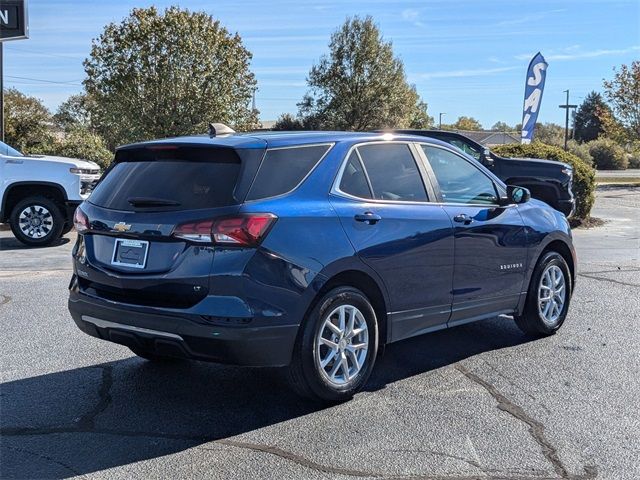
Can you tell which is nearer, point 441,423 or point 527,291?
point 441,423

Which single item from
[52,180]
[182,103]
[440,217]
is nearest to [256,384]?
[440,217]

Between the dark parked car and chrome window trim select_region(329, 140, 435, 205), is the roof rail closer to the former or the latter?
chrome window trim select_region(329, 140, 435, 205)

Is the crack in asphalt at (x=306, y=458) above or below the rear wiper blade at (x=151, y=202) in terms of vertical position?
below

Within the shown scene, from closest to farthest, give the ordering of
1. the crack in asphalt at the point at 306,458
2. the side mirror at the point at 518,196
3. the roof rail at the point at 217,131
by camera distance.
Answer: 1. the crack in asphalt at the point at 306,458
2. the roof rail at the point at 217,131
3. the side mirror at the point at 518,196

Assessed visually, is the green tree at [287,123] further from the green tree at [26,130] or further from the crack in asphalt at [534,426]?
the crack in asphalt at [534,426]

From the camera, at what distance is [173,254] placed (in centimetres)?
414

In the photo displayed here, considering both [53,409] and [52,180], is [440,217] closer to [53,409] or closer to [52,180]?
[53,409]

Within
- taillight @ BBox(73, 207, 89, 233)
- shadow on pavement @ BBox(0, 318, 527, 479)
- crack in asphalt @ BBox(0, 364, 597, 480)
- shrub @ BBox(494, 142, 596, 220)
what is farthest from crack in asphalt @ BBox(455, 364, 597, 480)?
shrub @ BBox(494, 142, 596, 220)

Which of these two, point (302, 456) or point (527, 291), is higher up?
point (527, 291)

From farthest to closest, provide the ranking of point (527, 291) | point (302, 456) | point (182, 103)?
1. point (182, 103)
2. point (527, 291)
3. point (302, 456)

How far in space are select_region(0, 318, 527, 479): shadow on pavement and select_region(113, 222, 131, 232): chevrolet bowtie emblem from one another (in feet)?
3.80

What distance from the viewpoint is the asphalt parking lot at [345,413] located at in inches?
147

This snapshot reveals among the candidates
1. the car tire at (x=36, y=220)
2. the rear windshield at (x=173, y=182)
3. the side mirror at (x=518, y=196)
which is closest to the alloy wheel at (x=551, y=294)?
the side mirror at (x=518, y=196)

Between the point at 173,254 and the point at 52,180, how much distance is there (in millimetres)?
8466
